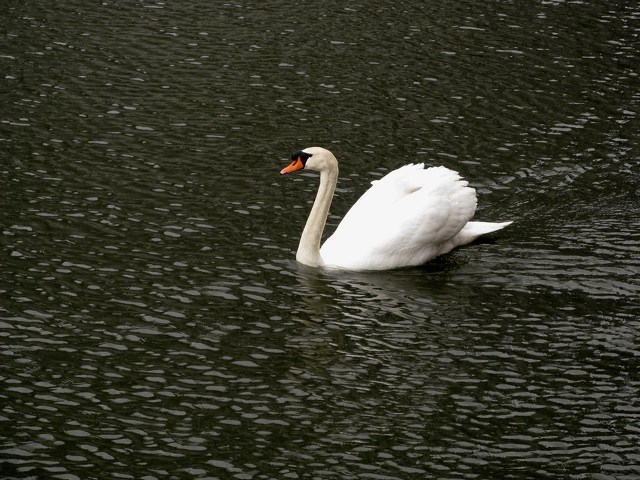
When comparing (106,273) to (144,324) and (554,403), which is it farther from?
(554,403)

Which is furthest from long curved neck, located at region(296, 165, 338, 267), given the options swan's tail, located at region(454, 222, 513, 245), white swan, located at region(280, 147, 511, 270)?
swan's tail, located at region(454, 222, 513, 245)

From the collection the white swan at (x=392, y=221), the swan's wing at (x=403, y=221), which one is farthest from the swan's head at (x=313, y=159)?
the swan's wing at (x=403, y=221)

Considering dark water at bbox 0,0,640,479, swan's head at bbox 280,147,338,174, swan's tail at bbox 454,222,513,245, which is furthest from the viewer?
swan's tail at bbox 454,222,513,245

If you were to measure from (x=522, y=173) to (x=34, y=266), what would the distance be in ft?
32.2

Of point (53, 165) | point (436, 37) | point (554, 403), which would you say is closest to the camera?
point (554, 403)

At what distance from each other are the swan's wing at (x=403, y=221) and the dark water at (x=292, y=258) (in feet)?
1.21

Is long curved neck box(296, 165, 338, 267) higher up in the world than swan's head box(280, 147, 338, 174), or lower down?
lower down

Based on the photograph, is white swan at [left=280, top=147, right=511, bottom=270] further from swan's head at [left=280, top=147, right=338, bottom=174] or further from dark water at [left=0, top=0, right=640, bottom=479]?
dark water at [left=0, top=0, right=640, bottom=479]

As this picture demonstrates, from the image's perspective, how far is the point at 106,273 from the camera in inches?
709

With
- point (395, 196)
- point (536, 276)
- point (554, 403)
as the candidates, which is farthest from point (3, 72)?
point (554, 403)

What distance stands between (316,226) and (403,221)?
55.2 inches

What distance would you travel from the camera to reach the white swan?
19.0 m

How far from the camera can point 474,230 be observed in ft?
65.5

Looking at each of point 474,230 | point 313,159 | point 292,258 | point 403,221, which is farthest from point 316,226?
point 474,230
